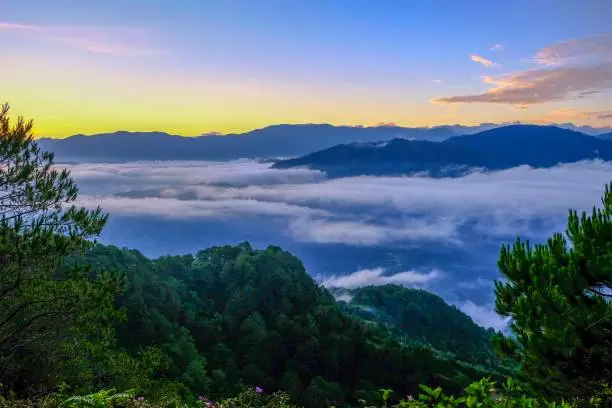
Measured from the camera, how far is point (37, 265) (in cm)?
1174

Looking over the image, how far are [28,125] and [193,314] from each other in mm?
60427

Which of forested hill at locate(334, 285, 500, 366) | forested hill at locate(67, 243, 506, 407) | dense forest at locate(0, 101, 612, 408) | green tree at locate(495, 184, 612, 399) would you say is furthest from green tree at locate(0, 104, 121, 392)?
forested hill at locate(334, 285, 500, 366)

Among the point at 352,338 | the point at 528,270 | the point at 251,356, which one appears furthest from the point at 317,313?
the point at 528,270

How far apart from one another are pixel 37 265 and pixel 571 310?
12.5 metres

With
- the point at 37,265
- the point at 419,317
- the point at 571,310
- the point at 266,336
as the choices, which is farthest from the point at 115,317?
the point at 419,317

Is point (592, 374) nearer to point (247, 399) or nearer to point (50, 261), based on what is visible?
point (247, 399)

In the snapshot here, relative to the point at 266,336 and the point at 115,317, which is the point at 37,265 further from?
the point at 266,336

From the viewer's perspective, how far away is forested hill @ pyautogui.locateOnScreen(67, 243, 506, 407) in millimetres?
55125

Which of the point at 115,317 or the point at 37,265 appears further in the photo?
the point at 115,317

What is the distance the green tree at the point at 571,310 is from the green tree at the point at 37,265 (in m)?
10.8

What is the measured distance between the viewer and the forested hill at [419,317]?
391 ft

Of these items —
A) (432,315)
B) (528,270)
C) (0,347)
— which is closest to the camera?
(0,347)

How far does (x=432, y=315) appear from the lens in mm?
134875

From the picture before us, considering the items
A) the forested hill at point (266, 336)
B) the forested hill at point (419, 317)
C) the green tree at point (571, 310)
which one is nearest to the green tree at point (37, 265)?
the green tree at point (571, 310)
